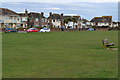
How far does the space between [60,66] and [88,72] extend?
1.79m

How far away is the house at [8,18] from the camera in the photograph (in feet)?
315

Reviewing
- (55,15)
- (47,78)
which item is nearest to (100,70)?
(47,78)

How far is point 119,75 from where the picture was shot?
33.4 feet

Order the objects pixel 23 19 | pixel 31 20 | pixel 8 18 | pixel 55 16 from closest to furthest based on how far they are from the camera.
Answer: pixel 8 18 → pixel 23 19 → pixel 31 20 → pixel 55 16

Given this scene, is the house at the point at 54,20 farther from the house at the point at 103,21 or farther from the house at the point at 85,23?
the house at the point at 103,21

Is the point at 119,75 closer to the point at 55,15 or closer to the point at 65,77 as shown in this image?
the point at 65,77

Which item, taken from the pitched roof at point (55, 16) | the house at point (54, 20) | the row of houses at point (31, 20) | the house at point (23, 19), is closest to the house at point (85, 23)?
the row of houses at point (31, 20)

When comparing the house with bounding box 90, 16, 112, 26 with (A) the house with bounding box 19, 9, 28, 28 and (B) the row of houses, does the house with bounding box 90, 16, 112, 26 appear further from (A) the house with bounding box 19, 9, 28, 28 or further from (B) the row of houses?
(A) the house with bounding box 19, 9, 28, 28

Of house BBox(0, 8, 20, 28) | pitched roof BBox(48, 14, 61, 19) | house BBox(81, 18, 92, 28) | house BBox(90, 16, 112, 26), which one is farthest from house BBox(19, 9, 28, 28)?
house BBox(90, 16, 112, 26)

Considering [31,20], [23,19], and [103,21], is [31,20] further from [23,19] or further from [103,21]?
[103,21]

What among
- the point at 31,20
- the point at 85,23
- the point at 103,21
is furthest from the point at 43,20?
the point at 103,21

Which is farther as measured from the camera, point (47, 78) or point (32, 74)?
point (32, 74)

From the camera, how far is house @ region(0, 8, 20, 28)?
96.1m

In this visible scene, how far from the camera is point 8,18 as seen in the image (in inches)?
3920
